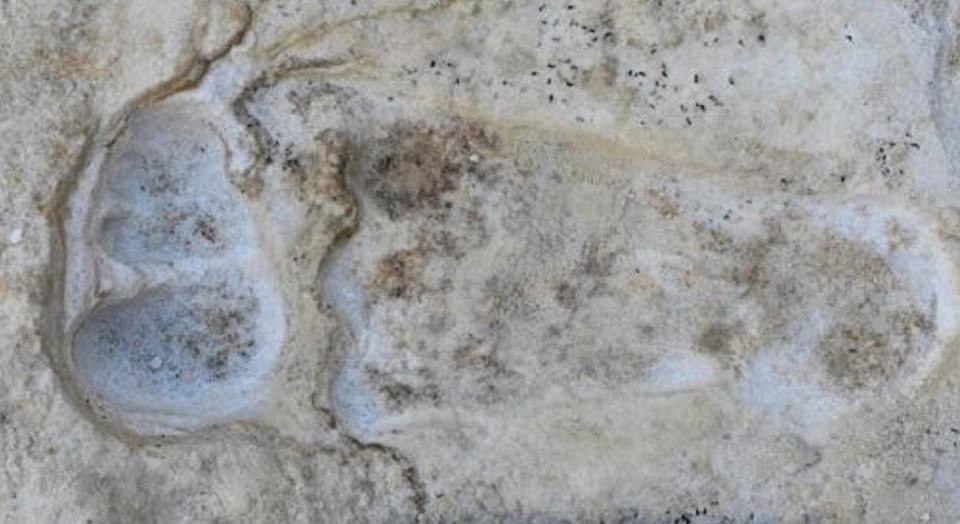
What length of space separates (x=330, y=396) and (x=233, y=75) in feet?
2.08

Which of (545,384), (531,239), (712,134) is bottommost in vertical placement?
(545,384)

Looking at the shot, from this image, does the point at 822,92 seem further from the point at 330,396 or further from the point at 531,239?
the point at 330,396

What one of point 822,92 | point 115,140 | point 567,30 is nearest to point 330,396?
point 115,140

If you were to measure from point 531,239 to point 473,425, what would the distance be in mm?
373

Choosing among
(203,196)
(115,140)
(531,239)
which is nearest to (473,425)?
(531,239)

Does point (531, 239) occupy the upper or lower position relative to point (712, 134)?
lower

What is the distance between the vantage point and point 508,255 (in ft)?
7.93

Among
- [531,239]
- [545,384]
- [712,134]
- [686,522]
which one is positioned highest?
[712,134]

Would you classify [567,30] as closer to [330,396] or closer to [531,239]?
[531,239]

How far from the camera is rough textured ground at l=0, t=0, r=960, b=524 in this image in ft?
7.69

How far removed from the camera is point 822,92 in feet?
7.80

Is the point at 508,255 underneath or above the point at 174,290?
above

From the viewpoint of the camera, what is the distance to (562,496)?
2.39 m

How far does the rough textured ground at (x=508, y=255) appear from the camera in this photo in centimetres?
234
